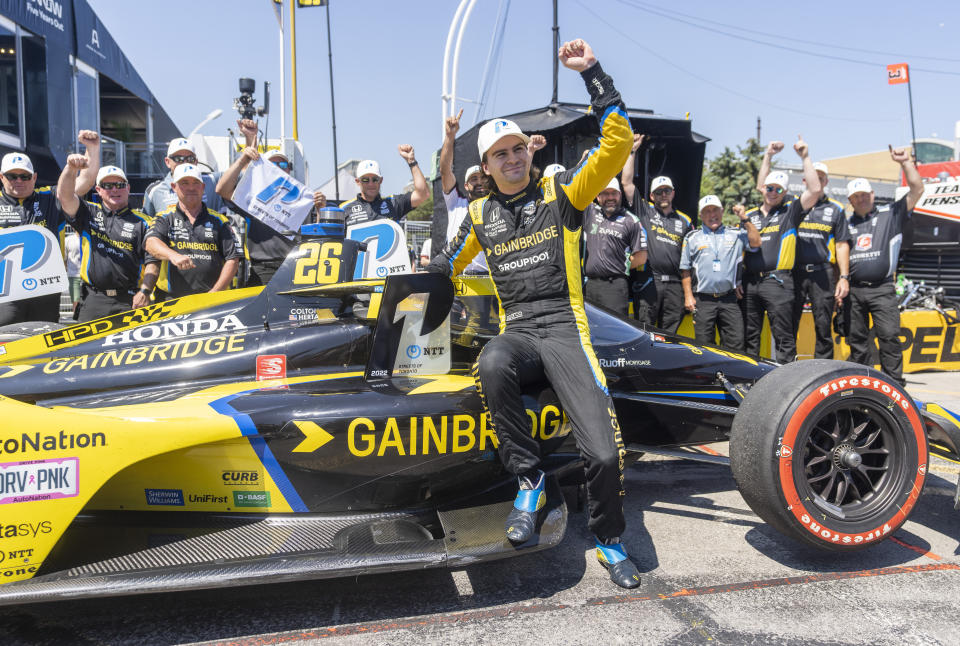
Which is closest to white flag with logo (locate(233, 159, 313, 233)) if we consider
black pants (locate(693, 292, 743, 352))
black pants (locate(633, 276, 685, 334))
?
black pants (locate(633, 276, 685, 334))

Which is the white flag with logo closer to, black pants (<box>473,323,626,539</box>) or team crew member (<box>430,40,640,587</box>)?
team crew member (<box>430,40,640,587</box>)

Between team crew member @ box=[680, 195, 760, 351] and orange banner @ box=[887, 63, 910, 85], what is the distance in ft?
47.2

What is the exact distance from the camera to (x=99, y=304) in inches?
197

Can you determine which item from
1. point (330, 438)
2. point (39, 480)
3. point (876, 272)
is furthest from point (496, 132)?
point (876, 272)

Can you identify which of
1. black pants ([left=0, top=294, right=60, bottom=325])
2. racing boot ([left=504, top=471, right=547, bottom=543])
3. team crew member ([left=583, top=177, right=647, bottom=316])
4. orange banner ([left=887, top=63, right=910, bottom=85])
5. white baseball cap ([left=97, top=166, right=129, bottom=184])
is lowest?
racing boot ([left=504, top=471, right=547, bottom=543])

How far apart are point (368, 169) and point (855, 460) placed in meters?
4.27

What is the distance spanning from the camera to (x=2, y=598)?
208cm

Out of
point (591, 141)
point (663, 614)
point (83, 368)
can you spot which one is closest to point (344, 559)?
point (663, 614)

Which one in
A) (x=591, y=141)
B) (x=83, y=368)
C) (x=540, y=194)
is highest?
(x=591, y=141)

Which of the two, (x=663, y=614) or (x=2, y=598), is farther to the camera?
(x=663, y=614)

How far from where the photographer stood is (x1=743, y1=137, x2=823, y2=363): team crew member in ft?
20.0

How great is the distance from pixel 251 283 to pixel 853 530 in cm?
470

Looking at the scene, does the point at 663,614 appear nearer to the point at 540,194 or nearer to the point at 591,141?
the point at 540,194

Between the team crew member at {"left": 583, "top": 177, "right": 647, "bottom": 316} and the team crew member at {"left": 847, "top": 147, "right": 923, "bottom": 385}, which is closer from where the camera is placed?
the team crew member at {"left": 583, "top": 177, "right": 647, "bottom": 316}
